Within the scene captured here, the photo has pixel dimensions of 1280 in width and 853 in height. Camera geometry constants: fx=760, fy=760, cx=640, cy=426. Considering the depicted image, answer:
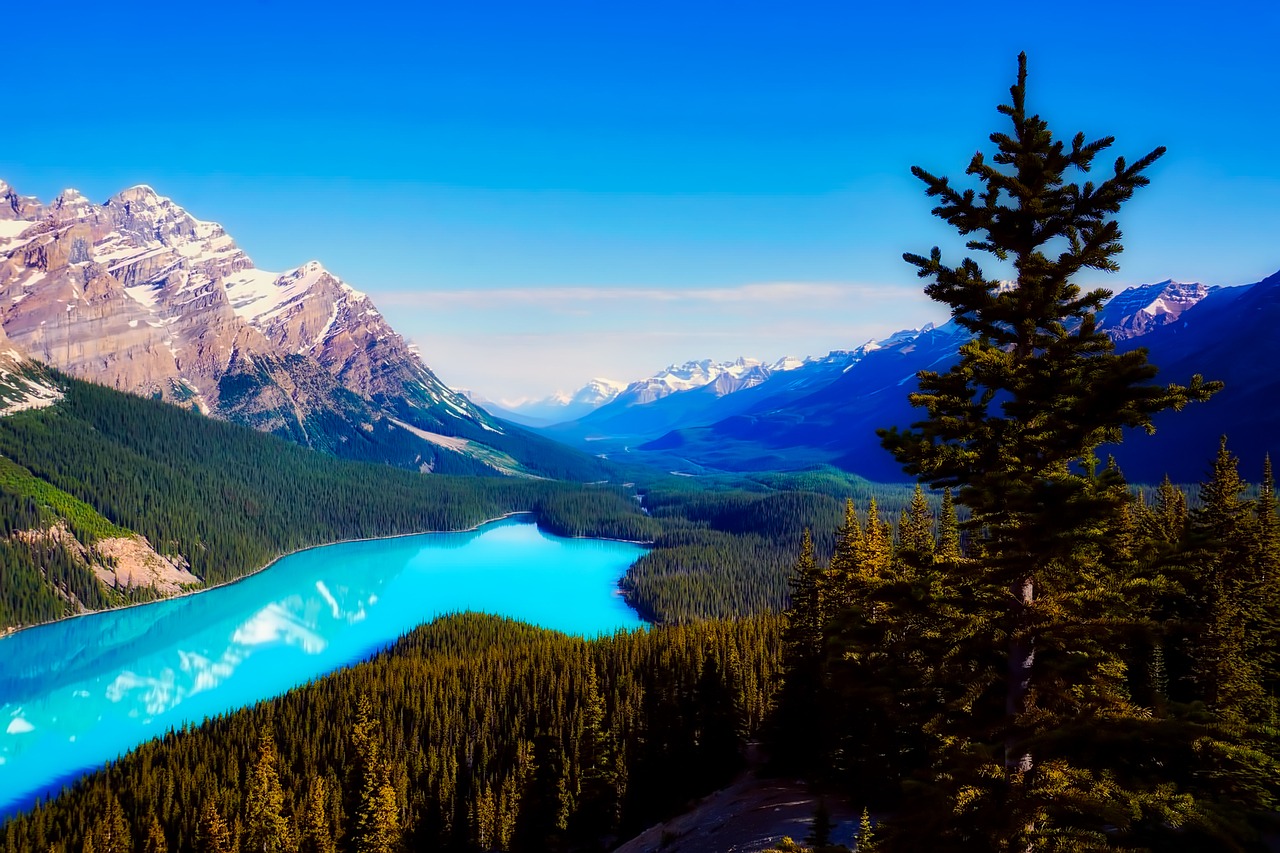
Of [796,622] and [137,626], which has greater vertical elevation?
[796,622]

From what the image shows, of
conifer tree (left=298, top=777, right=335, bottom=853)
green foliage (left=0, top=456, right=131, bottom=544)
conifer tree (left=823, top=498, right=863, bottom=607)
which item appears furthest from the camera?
green foliage (left=0, top=456, right=131, bottom=544)

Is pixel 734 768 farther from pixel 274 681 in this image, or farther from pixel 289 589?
pixel 289 589

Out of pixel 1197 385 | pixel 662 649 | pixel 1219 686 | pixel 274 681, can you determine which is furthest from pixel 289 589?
pixel 1197 385

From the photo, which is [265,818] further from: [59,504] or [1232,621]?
[59,504]

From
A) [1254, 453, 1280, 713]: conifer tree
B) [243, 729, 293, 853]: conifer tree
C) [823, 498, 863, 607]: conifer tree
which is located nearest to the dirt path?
[823, 498, 863, 607]: conifer tree

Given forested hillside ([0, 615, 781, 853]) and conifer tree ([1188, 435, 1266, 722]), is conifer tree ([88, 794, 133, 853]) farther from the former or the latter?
conifer tree ([1188, 435, 1266, 722])

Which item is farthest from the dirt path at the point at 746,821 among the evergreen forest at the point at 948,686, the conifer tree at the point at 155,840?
the conifer tree at the point at 155,840
